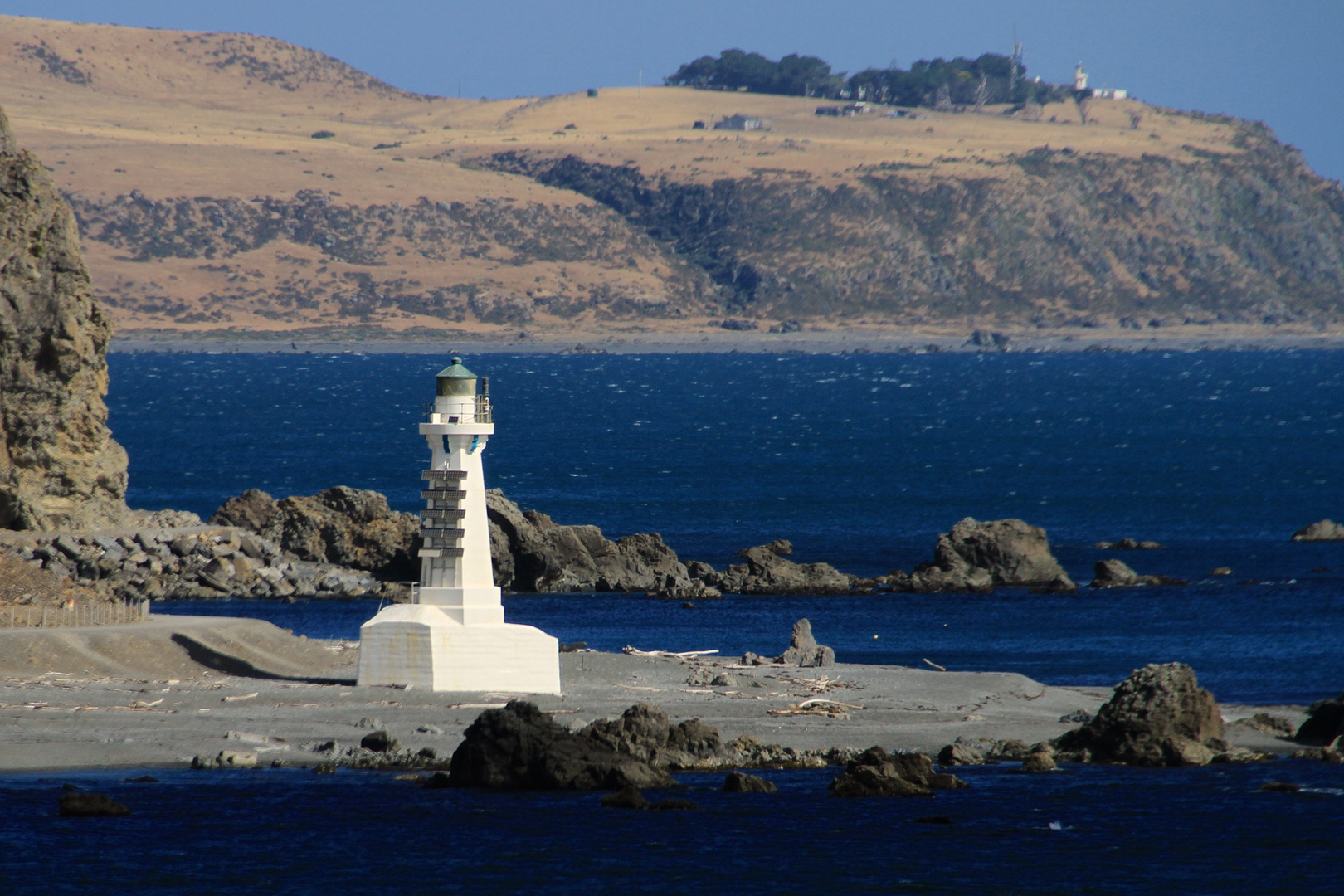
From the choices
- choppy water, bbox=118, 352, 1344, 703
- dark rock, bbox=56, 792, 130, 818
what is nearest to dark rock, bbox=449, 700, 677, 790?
dark rock, bbox=56, 792, 130, 818

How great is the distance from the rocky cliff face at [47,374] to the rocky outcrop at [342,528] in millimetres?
6637

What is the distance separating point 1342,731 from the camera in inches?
1058

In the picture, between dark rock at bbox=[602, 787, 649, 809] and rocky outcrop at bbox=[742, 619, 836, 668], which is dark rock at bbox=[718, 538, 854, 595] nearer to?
rocky outcrop at bbox=[742, 619, 836, 668]

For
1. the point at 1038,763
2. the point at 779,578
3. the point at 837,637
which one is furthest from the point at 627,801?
the point at 779,578

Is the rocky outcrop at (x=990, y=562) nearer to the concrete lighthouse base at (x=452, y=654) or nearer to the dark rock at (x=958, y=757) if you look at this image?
the concrete lighthouse base at (x=452, y=654)

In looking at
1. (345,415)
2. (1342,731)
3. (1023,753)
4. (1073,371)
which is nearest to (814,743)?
(1023,753)

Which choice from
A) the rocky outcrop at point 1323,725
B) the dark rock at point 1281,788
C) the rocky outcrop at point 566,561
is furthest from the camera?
the rocky outcrop at point 566,561

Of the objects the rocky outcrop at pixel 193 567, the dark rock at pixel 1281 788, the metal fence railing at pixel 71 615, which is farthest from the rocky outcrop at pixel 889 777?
the rocky outcrop at pixel 193 567

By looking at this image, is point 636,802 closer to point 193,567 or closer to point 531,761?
point 531,761

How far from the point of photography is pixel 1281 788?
24.5 meters

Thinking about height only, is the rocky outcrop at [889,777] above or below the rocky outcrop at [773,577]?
below

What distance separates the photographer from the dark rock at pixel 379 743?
25297mm

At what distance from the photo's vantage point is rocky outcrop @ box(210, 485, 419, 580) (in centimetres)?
4872

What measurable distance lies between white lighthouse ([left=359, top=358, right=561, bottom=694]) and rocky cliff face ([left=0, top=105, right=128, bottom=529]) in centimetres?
1551
